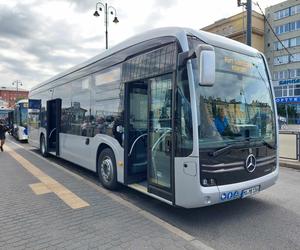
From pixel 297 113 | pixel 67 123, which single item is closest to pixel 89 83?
pixel 67 123

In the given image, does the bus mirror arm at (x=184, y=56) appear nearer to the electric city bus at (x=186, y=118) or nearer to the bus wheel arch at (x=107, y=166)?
the electric city bus at (x=186, y=118)

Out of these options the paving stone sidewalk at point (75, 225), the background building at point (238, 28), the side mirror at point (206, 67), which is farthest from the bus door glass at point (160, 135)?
the background building at point (238, 28)

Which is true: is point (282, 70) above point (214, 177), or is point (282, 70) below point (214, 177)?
above

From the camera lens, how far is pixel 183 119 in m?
4.32

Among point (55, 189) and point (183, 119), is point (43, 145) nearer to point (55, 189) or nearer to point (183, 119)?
point (55, 189)

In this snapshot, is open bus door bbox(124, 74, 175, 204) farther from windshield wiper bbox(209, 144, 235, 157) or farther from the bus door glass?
windshield wiper bbox(209, 144, 235, 157)

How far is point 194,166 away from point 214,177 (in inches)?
14.7

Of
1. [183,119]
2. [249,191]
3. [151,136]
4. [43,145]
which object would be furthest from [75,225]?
[43,145]

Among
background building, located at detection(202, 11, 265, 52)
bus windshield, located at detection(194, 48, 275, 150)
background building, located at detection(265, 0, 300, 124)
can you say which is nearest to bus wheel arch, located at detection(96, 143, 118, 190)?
bus windshield, located at detection(194, 48, 275, 150)

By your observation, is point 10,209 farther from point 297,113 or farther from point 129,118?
→ point 297,113

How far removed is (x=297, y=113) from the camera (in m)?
55.0

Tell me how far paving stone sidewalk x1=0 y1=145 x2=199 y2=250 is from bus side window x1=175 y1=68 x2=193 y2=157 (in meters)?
1.27

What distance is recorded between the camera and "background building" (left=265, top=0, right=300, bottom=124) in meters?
53.5

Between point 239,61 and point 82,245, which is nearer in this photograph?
point 82,245
